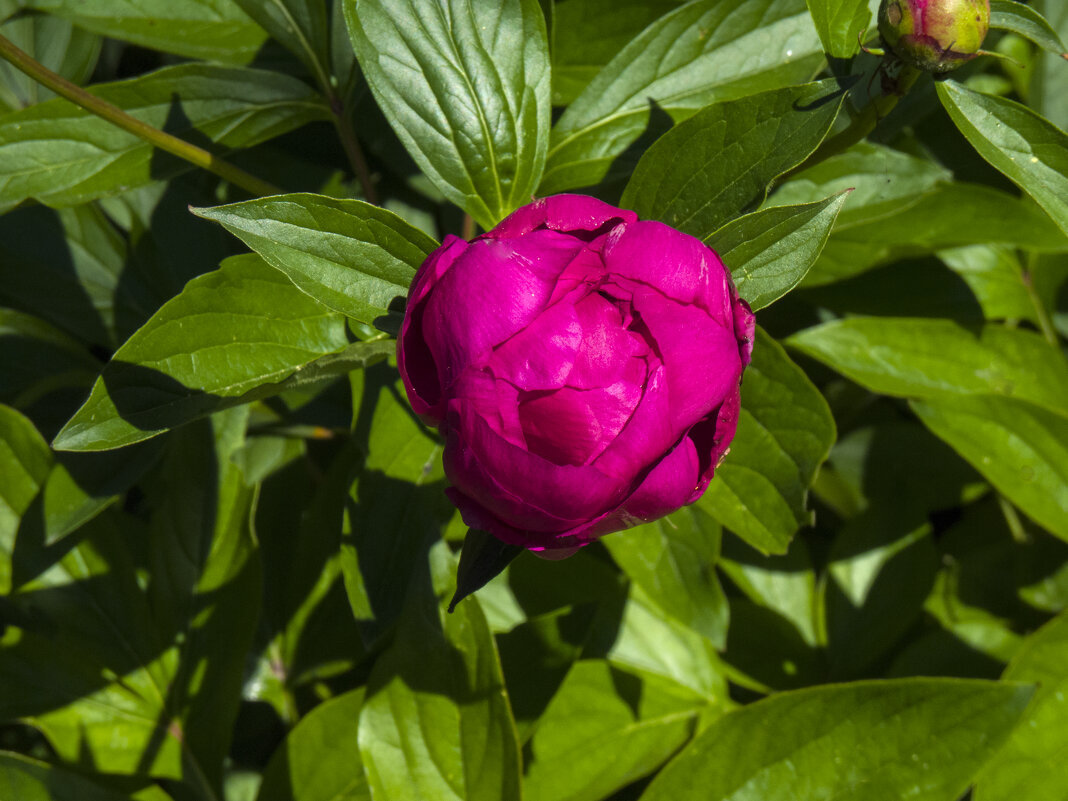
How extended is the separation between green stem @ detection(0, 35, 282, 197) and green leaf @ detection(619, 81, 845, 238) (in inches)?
18.5

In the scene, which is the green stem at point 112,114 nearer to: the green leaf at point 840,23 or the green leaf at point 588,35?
the green leaf at point 588,35

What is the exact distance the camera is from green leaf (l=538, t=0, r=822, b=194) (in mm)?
1142

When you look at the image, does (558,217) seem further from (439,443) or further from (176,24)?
(176,24)

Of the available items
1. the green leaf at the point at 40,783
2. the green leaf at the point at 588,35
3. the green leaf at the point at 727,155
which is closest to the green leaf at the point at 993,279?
the green leaf at the point at 588,35

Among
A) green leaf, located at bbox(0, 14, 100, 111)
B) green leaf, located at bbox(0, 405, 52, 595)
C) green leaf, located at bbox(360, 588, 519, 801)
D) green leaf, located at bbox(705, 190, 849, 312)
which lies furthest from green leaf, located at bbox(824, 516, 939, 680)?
green leaf, located at bbox(0, 14, 100, 111)

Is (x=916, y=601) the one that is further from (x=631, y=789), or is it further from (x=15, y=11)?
(x=15, y=11)

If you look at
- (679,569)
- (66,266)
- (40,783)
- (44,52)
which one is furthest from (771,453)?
(44,52)

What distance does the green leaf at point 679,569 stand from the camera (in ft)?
3.92

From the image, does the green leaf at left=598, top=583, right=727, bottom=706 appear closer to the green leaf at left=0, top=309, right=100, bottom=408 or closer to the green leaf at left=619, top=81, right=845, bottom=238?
the green leaf at left=619, top=81, right=845, bottom=238

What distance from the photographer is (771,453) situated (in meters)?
1.05

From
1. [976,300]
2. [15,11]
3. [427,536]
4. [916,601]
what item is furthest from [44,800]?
[976,300]

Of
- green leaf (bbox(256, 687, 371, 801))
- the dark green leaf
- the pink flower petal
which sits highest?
the pink flower petal

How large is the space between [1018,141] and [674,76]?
42 centimetres

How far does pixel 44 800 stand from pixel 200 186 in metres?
0.91
